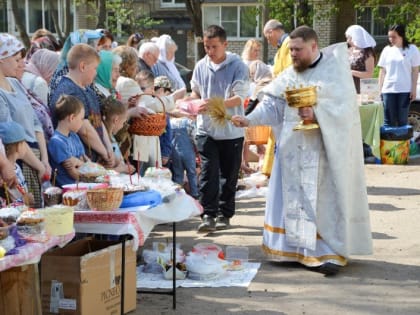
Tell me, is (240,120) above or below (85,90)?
below

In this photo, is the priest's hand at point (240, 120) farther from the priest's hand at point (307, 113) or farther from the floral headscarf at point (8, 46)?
the floral headscarf at point (8, 46)

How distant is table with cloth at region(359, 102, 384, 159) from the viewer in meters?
13.2

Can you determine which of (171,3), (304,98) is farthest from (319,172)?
(171,3)

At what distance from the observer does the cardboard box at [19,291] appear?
466 centimetres

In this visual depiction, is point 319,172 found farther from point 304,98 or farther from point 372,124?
point 372,124

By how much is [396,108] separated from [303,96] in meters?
7.40

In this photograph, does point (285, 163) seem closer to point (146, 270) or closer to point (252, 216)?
point (146, 270)

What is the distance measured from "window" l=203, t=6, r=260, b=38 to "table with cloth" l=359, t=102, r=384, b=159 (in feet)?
86.4

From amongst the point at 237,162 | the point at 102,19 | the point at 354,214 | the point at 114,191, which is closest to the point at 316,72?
the point at 354,214

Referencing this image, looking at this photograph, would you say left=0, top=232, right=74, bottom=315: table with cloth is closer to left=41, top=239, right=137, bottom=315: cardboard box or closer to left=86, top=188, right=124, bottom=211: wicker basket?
left=41, top=239, right=137, bottom=315: cardboard box

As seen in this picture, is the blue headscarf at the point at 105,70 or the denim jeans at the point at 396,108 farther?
the denim jeans at the point at 396,108

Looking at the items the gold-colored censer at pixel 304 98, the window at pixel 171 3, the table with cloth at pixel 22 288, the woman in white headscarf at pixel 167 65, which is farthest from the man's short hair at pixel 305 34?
the window at pixel 171 3

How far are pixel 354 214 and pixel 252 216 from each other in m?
2.52

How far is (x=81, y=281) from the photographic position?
16.5 feet
